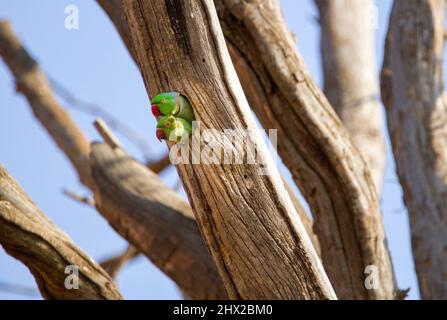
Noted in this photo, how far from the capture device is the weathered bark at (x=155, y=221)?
3902 mm

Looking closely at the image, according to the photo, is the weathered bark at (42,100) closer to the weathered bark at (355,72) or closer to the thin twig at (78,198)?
the thin twig at (78,198)

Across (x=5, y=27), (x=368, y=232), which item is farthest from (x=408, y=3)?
(x=5, y=27)

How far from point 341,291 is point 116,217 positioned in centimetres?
132

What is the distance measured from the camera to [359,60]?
4820 millimetres

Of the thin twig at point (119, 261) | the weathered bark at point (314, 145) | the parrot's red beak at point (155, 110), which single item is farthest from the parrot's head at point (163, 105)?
the thin twig at point (119, 261)

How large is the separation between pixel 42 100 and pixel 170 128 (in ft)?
10.7

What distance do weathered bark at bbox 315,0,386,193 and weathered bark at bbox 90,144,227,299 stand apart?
1.16m

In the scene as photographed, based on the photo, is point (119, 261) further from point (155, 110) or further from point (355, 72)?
point (155, 110)

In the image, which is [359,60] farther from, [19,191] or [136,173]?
[19,191]

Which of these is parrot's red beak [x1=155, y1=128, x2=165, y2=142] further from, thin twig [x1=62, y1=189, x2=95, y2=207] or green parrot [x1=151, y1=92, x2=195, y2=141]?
thin twig [x1=62, y1=189, x2=95, y2=207]

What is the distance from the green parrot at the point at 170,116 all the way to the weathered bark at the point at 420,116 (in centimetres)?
207

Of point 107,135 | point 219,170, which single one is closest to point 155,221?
Result: point 107,135

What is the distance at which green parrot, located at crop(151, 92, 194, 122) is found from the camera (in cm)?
212

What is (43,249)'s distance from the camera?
8.98ft
